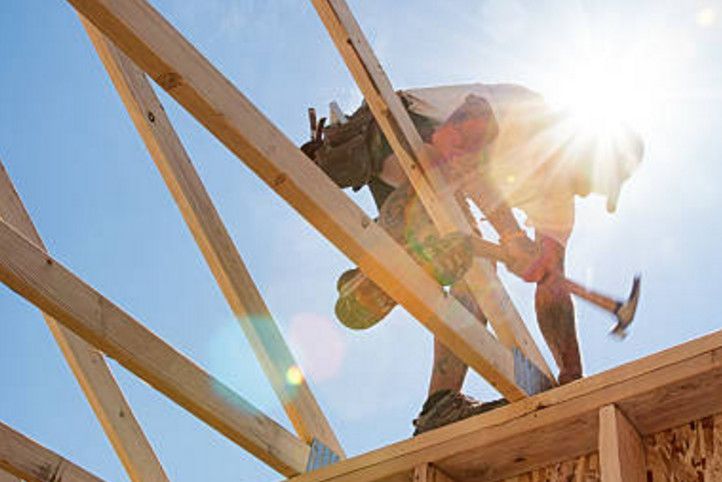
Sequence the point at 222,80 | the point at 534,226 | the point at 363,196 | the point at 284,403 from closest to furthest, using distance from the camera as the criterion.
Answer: the point at 222,80, the point at 284,403, the point at 534,226, the point at 363,196

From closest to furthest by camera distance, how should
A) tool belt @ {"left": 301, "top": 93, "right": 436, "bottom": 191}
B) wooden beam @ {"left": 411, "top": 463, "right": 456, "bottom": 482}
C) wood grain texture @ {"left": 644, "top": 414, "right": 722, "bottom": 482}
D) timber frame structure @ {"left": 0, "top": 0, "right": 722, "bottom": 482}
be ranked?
1. timber frame structure @ {"left": 0, "top": 0, "right": 722, "bottom": 482}
2. wood grain texture @ {"left": 644, "top": 414, "right": 722, "bottom": 482}
3. wooden beam @ {"left": 411, "top": 463, "right": 456, "bottom": 482}
4. tool belt @ {"left": 301, "top": 93, "right": 436, "bottom": 191}

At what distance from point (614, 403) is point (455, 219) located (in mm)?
1113

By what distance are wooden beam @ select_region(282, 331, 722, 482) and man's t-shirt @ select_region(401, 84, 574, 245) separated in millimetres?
1104

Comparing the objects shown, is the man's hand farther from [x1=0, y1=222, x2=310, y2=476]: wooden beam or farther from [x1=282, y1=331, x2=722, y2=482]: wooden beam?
[x1=0, y1=222, x2=310, y2=476]: wooden beam

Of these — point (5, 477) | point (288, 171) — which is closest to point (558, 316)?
point (288, 171)

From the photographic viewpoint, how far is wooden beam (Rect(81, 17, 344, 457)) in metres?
4.25

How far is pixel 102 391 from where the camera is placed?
4508 millimetres

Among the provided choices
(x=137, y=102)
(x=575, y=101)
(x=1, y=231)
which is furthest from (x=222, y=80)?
(x=575, y=101)

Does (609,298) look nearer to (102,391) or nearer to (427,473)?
(427,473)

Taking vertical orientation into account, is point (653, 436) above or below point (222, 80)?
below

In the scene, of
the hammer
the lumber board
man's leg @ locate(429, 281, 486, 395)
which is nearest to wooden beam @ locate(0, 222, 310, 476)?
the lumber board

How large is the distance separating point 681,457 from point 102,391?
2137 millimetres

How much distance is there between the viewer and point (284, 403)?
426 cm

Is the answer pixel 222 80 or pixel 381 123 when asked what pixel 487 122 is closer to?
pixel 381 123
